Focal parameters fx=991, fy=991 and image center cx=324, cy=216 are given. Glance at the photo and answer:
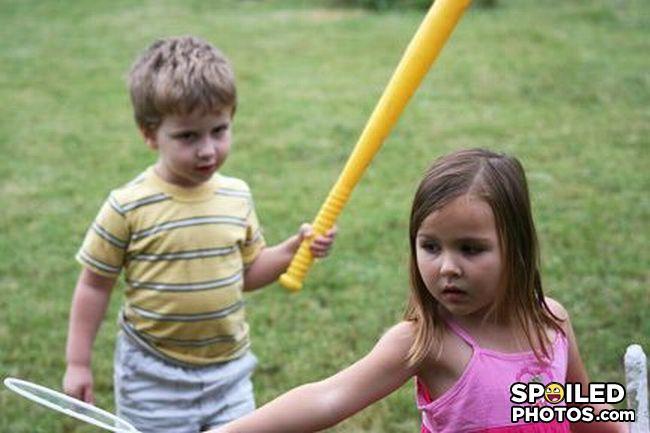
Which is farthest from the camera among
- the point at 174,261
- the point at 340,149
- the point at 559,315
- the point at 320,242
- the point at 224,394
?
the point at 340,149

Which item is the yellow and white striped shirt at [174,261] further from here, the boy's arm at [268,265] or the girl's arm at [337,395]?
the girl's arm at [337,395]

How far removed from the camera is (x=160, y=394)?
2668mm

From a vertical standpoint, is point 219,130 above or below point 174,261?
above

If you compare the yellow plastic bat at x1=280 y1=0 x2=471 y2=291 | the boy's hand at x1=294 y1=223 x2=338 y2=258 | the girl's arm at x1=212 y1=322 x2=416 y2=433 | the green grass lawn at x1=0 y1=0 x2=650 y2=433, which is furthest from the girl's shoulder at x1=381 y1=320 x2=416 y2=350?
the green grass lawn at x1=0 y1=0 x2=650 y2=433

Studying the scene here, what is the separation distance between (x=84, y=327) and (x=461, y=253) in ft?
4.06

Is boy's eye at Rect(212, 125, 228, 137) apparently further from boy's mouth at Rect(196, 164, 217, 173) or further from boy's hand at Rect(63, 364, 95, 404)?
boy's hand at Rect(63, 364, 95, 404)

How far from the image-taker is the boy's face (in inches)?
101

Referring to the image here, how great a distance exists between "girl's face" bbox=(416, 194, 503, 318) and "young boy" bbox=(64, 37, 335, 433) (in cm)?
73

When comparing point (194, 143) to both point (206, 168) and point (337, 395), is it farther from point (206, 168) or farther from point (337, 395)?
point (337, 395)

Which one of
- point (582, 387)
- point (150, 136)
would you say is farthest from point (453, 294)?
point (150, 136)

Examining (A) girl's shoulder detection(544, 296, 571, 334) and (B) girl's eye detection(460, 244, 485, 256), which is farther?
(A) girl's shoulder detection(544, 296, 571, 334)

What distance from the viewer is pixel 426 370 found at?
1.88 metres

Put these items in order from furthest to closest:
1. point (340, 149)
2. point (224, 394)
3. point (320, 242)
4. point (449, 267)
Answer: point (340, 149), point (224, 394), point (320, 242), point (449, 267)

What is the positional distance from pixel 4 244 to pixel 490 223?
377 cm
